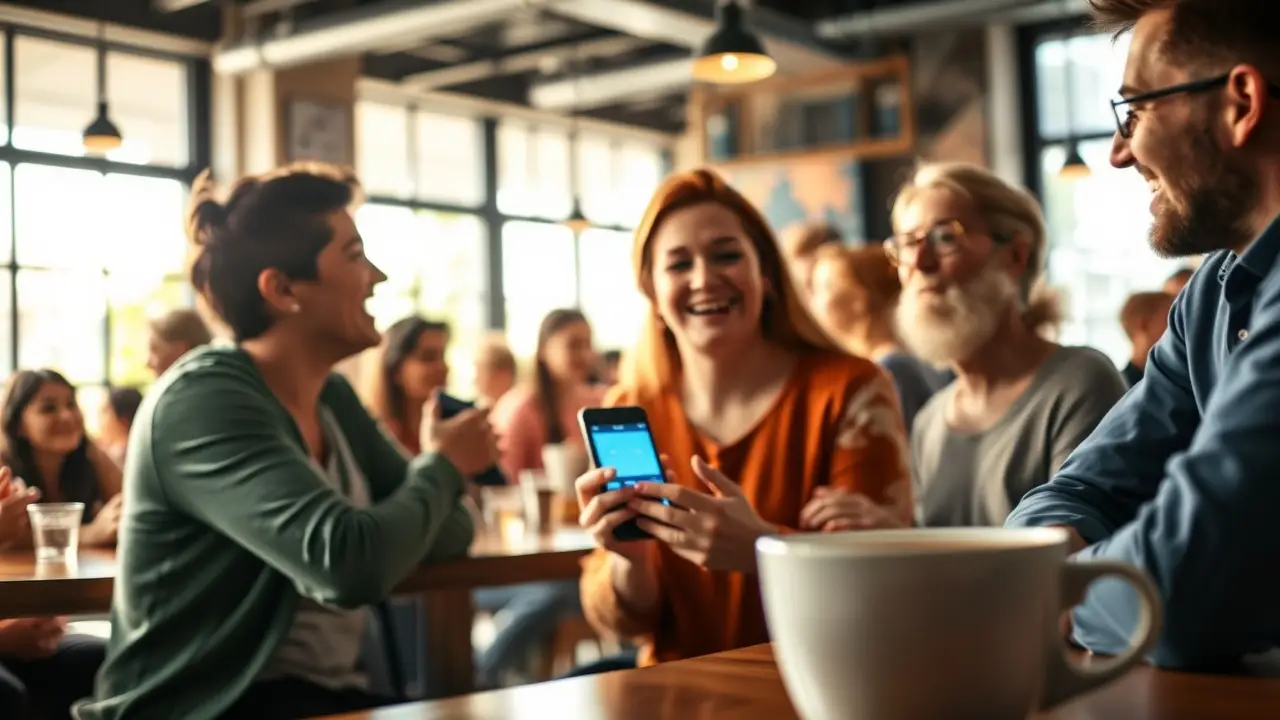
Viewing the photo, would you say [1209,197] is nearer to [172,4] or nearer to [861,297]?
[861,297]

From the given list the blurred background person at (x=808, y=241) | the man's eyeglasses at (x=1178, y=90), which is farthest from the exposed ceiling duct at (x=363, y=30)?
the man's eyeglasses at (x=1178, y=90)

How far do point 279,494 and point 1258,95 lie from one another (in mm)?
1306

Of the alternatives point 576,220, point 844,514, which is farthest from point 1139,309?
point 576,220

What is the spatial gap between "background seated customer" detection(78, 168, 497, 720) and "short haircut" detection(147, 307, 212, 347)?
1882 millimetres

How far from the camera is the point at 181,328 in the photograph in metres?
4.04

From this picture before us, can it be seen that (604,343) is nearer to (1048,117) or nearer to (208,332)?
(1048,117)

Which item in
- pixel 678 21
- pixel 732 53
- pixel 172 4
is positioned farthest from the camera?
pixel 172 4

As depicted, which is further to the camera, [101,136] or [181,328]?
[101,136]

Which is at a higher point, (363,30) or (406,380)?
(363,30)

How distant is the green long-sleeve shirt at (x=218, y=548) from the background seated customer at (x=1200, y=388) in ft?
3.35

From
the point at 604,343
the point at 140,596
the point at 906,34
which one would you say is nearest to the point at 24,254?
the point at 604,343

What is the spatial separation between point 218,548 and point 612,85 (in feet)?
27.6

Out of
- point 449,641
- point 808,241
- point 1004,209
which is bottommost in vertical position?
point 449,641

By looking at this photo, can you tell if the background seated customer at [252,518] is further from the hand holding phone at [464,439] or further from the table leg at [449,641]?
the table leg at [449,641]
